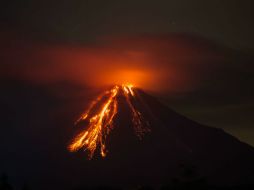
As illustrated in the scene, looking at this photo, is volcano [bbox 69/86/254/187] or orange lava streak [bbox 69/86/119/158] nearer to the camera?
volcano [bbox 69/86/254/187]

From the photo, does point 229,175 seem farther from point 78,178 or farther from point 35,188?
point 35,188

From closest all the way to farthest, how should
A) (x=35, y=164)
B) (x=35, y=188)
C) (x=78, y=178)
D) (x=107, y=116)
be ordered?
1. (x=35, y=188)
2. (x=78, y=178)
3. (x=35, y=164)
4. (x=107, y=116)

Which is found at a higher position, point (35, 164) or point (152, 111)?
point (152, 111)

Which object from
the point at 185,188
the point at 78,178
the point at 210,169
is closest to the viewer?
the point at 185,188

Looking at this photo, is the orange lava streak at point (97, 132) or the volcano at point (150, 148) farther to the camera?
the orange lava streak at point (97, 132)

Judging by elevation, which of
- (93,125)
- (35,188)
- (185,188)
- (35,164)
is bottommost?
(185,188)

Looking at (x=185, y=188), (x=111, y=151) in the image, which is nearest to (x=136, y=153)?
(x=111, y=151)

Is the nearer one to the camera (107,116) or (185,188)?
(185,188)
